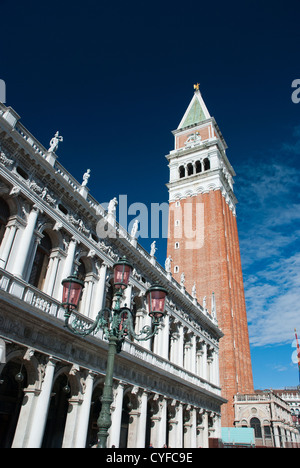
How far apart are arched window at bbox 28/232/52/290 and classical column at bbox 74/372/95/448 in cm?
432

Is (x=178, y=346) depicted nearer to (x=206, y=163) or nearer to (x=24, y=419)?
(x=24, y=419)

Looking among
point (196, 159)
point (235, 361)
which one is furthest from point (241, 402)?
point (196, 159)

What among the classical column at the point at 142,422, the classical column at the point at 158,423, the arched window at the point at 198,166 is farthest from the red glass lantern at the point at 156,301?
the arched window at the point at 198,166

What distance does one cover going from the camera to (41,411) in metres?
11.9

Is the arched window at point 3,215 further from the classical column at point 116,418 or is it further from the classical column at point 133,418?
the classical column at point 133,418

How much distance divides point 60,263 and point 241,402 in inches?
1065

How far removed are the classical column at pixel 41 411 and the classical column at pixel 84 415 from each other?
2.03m

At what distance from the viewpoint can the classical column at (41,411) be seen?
37.6ft

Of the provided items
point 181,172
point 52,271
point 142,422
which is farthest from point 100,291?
point 181,172

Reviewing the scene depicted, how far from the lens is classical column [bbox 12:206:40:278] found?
41.6ft

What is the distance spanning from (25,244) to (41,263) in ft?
6.14

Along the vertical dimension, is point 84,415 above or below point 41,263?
below

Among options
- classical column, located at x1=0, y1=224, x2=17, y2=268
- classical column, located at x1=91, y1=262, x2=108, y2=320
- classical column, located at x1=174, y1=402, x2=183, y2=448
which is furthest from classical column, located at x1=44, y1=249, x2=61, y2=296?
classical column, located at x1=174, y1=402, x2=183, y2=448

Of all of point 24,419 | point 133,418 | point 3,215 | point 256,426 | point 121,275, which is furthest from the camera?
point 256,426
